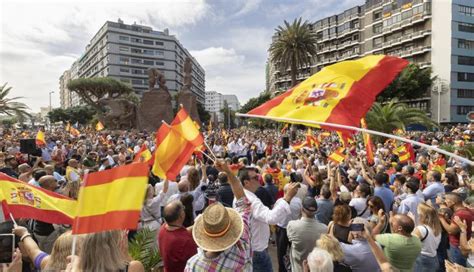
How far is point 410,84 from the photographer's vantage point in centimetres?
4872

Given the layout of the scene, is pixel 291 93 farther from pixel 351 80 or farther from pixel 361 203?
pixel 361 203

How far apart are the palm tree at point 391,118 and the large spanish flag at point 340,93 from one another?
21044 millimetres

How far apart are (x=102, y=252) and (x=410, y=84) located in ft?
176

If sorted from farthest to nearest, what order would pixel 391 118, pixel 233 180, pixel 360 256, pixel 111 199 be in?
1. pixel 391 118
2. pixel 360 256
3. pixel 233 180
4. pixel 111 199

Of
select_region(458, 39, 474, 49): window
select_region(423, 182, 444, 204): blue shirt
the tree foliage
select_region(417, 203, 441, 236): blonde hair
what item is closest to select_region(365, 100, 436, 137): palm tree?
select_region(423, 182, 444, 204): blue shirt

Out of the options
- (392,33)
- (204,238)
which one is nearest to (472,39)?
(392,33)

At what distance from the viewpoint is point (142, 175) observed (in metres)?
2.67

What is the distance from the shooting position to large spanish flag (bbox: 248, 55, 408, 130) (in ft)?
12.2

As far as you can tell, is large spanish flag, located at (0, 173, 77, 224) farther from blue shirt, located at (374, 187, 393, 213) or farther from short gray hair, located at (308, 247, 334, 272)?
blue shirt, located at (374, 187, 393, 213)

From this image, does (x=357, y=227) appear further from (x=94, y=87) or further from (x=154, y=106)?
(x=94, y=87)

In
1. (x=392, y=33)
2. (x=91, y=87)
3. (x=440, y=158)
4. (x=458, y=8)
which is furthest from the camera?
(x=91, y=87)

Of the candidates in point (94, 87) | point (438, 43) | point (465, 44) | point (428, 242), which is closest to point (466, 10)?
point (465, 44)

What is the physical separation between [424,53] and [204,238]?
199 ft

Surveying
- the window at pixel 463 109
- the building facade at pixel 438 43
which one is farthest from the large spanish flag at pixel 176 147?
the window at pixel 463 109
